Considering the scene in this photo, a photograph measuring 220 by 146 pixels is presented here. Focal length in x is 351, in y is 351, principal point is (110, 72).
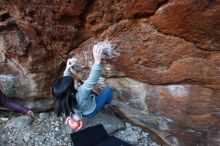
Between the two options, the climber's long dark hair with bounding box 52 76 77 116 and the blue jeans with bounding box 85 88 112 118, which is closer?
the climber's long dark hair with bounding box 52 76 77 116

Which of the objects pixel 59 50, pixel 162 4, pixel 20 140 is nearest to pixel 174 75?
pixel 162 4

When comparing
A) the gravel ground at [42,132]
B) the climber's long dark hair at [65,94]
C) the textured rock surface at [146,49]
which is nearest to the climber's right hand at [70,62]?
the textured rock surface at [146,49]

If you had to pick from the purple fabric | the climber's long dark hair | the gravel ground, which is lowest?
the gravel ground

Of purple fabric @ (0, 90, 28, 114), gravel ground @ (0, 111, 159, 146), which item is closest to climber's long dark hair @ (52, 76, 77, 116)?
gravel ground @ (0, 111, 159, 146)

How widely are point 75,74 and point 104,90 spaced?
0.35m

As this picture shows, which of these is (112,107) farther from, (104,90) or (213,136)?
(213,136)

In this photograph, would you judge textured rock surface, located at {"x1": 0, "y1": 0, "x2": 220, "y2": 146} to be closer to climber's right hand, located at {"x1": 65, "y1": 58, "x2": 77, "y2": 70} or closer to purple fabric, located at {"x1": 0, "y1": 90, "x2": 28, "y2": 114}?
climber's right hand, located at {"x1": 65, "y1": 58, "x2": 77, "y2": 70}

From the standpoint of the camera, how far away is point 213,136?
9.78 ft

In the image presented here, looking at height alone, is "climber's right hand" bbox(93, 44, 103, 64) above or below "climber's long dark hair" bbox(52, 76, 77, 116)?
above

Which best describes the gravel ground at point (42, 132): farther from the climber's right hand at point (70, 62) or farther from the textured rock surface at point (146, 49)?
the climber's right hand at point (70, 62)

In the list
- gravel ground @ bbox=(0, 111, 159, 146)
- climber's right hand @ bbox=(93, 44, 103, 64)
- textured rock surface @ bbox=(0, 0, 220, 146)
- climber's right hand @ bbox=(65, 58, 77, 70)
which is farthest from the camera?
gravel ground @ bbox=(0, 111, 159, 146)

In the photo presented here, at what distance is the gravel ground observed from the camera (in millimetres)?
3561

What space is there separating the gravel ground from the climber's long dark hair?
0.79m

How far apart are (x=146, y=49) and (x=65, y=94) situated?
76 centimetres
